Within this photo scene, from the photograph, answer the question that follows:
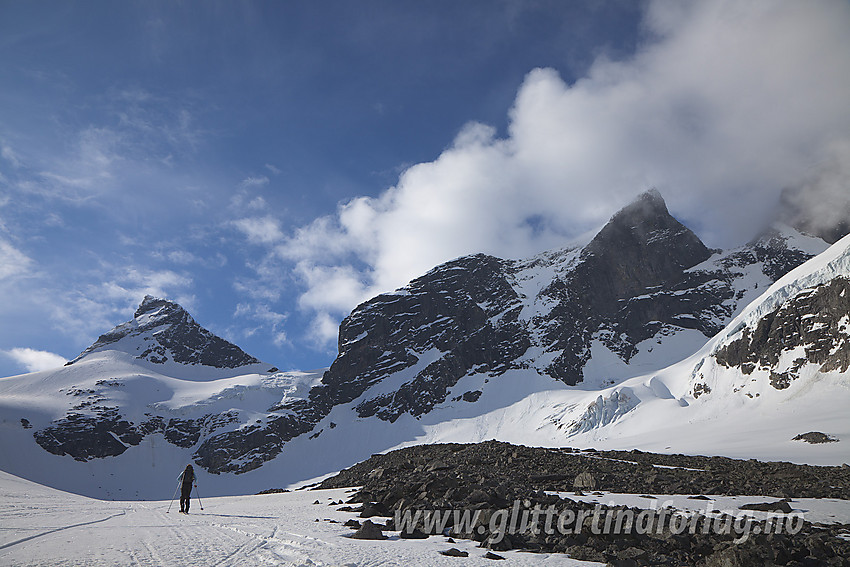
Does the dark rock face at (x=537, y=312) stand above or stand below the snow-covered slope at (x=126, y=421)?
above

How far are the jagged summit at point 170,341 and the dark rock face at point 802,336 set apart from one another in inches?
6044

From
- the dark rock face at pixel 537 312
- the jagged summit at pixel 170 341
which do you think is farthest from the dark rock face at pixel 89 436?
the jagged summit at pixel 170 341

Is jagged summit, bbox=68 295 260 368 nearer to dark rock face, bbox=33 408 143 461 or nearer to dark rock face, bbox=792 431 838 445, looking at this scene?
dark rock face, bbox=33 408 143 461

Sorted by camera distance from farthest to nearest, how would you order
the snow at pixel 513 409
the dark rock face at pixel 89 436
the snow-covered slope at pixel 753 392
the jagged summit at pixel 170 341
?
the jagged summit at pixel 170 341 → the dark rock face at pixel 89 436 → the snow at pixel 513 409 → the snow-covered slope at pixel 753 392

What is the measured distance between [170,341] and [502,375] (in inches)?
4657

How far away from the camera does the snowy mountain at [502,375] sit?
71.8 meters

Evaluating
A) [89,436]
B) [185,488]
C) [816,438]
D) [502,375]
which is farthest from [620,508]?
[89,436]

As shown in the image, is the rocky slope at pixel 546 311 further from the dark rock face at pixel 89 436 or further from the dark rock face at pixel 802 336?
the dark rock face at pixel 802 336

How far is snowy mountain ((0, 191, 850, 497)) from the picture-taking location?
235ft

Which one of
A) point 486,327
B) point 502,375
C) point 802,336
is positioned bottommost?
point 802,336

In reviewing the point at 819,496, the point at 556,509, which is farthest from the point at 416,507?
the point at 819,496

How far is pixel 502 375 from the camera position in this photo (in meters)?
124

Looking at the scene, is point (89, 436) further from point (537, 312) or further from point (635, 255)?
point (635, 255)

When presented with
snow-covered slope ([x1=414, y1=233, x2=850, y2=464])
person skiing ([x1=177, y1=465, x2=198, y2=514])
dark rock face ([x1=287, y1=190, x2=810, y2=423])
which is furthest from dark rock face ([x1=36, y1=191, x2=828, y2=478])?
person skiing ([x1=177, y1=465, x2=198, y2=514])
